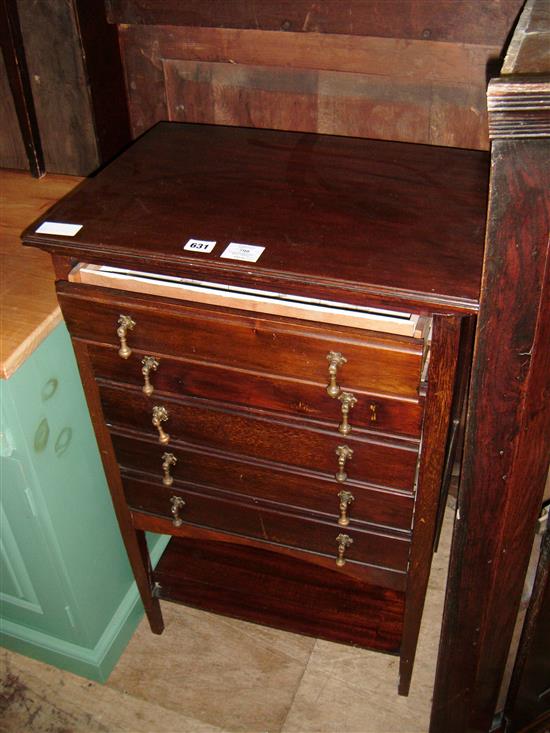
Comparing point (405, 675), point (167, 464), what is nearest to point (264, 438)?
point (167, 464)

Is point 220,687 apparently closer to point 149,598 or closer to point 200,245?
point 149,598

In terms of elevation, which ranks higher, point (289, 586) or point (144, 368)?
point (144, 368)

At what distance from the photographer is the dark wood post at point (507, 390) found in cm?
70

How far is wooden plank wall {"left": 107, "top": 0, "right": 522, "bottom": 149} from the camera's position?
1324mm

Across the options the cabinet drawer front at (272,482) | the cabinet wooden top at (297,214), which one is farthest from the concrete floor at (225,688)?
the cabinet wooden top at (297,214)

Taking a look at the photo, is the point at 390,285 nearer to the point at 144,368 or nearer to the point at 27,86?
the point at 144,368

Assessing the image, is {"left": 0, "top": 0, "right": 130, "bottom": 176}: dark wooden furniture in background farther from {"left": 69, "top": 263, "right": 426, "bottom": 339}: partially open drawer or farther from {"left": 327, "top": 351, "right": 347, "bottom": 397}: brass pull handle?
{"left": 327, "top": 351, "right": 347, "bottom": 397}: brass pull handle

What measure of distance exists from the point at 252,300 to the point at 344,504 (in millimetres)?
392

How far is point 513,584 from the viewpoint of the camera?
1.07m

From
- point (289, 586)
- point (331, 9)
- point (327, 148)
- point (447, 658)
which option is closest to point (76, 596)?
point (289, 586)

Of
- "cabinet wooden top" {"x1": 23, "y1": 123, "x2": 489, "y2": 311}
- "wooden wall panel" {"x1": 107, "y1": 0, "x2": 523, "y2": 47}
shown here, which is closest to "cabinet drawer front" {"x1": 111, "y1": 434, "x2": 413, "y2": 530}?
"cabinet wooden top" {"x1": 23, "y1": 123, "x2": 489, "y2": 311}

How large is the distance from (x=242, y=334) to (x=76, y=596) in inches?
30.2

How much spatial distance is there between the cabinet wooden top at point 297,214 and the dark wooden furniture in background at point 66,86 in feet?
0.70

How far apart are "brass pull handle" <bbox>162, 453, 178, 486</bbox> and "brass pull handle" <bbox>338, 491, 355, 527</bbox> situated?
0.30 metres
